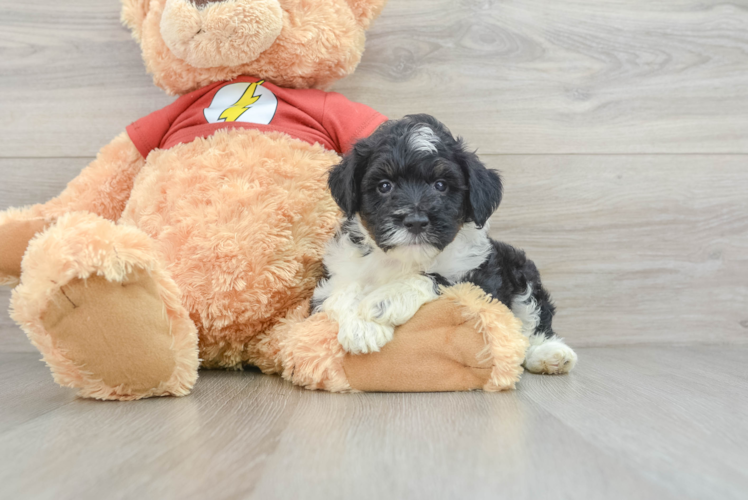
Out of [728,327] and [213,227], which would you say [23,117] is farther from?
[728,327]

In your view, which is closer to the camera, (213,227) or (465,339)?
(465,339)

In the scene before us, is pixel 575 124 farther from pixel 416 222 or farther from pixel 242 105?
pixel 242 105

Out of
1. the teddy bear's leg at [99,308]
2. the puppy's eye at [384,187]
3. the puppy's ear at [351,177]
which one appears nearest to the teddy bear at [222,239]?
the teddy bear's leg at [99,308]

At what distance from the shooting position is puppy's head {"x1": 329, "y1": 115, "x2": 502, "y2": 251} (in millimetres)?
1453

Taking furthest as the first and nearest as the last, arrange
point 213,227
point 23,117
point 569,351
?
point 23,117
point 569,351
point 213,227

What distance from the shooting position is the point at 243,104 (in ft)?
6.05

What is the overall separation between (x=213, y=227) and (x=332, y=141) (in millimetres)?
550

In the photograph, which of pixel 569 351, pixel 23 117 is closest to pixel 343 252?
pixel 569 351

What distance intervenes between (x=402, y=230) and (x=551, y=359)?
725mm

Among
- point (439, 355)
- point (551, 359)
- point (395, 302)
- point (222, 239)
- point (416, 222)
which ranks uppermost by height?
point (416, 222)

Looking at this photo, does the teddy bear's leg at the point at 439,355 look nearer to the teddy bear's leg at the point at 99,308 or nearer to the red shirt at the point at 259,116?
the teddy bear's leg at the point at 99,308

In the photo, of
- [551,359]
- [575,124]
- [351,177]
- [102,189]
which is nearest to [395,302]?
[351,177]

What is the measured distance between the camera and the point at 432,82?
229 cm

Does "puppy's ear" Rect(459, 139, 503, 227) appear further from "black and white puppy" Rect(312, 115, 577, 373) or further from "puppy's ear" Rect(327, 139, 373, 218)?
"puppy's ear" Rect(327, 139, 373, 218)
